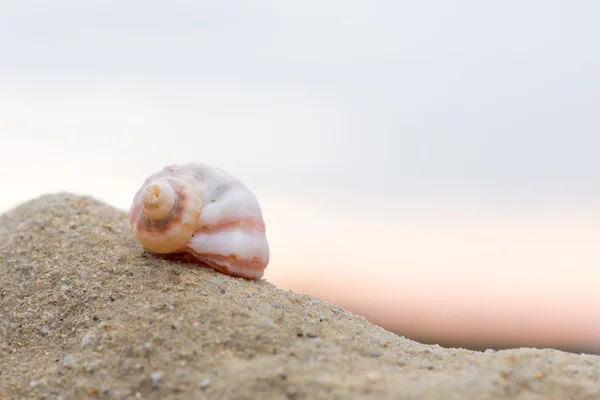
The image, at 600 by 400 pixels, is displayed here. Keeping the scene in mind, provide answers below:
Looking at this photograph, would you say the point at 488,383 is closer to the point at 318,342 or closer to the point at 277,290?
the point at 318,342

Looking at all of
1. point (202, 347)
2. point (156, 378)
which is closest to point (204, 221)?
point (202, 347)

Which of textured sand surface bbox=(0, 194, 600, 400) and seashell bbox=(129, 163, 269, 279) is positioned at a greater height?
seashell bbox=(129, 163, 269, 279)

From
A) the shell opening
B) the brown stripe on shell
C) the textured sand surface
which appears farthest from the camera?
the brown stripe on shell

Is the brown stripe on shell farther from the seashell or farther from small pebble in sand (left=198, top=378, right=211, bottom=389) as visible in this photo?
small pebble in sand (left=198, top=378, right=211, bottom=389)

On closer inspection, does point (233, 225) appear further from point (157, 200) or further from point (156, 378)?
point (156, 378)

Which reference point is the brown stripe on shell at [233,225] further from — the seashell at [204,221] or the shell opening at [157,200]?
the shell opening at [157,200]

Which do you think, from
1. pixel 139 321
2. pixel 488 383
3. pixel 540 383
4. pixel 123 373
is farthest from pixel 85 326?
pixel 540 383

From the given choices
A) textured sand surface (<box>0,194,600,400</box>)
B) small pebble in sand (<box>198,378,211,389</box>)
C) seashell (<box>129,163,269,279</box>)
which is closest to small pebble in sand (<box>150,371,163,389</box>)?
textured sand surface (<box>0,194,600,400</box>)
